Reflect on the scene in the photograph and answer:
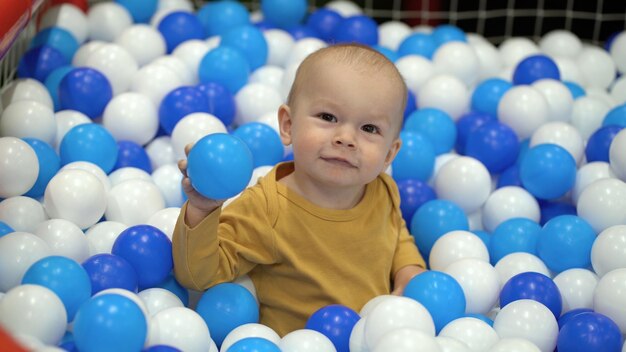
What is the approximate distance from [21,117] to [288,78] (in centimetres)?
58

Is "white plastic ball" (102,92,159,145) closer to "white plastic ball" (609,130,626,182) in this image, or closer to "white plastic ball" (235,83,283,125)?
"white plastic ball" (235,83,283,125)

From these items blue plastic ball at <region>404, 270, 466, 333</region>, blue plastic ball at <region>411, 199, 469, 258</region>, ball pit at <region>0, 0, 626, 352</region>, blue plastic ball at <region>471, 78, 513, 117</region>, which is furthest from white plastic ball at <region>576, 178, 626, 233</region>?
blue plastic ball at <region>471, 78, 513, 117</region>

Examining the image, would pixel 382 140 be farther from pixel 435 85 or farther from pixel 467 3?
pixel 467 3

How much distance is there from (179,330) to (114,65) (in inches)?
34.7

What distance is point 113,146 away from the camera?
5.50 feet

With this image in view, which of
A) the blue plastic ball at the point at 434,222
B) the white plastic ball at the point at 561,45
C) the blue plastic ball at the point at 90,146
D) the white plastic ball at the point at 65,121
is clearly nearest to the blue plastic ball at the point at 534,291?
the blue plastic ball at the point at 434,222

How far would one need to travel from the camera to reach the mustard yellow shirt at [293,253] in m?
1.35

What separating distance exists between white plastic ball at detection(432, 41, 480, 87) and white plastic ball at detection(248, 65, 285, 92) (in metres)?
0.39

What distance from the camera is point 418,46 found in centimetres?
227

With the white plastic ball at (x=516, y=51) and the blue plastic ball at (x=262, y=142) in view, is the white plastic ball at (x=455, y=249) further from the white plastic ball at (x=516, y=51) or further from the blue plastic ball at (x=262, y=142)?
the white plastic ball at (x=516, y=51)

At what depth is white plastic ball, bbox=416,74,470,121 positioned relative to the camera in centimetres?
199

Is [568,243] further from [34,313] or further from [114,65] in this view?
[114,65]

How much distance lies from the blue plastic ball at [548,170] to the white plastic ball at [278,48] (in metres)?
0.69

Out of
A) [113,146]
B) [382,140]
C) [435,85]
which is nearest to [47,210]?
[113,146]
